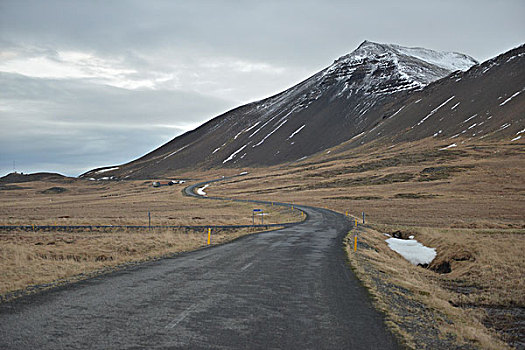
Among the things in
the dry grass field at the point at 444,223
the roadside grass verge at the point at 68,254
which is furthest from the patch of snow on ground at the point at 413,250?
the roadside grass verge at the point at 68,254

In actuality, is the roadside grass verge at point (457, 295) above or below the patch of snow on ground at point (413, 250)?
above

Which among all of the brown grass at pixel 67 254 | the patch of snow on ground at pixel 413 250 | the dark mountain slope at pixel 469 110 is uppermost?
the dark mountain slope at pixel 469 110

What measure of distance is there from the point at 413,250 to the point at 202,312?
68.5 feet

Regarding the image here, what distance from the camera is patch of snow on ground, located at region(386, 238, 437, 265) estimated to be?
24.1 m

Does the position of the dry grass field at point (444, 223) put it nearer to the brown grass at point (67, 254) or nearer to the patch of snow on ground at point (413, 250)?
the patch of snow on ground at point (413, 250)

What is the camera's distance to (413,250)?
26484mm

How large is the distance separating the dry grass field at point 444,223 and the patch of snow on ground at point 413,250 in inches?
24.5

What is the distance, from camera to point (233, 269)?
15.3 meters

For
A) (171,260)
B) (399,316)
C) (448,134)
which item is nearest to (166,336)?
(399,316)

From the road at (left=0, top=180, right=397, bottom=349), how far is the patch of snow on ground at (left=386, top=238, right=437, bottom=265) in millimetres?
10652

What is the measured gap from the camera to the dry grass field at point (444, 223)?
1147 centimetres

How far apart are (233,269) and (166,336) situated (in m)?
7.86

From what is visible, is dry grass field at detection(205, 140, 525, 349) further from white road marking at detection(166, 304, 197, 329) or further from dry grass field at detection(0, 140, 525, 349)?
white road marking at detection(166, 304, 197, 329)

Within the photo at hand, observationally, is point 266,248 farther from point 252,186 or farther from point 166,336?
Answer: point 252,186
